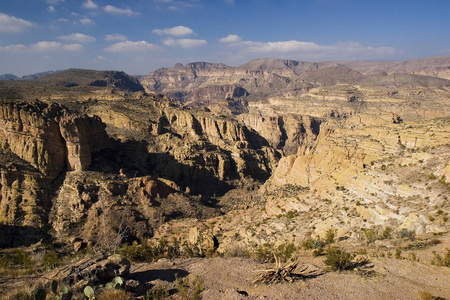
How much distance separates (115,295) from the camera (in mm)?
9711

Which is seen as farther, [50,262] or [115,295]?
[50,262]

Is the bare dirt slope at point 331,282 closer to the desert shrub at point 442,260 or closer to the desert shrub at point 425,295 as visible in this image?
the desert shrub at point 425,295

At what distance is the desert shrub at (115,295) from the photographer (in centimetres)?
955

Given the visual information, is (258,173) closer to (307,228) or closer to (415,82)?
(307,228)

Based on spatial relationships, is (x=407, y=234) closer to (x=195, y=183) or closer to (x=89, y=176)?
(x=89, y=176)

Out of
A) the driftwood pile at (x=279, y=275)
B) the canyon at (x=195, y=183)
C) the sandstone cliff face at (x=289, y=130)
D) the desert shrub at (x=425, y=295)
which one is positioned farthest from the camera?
the sandstone cliff face at (x=289, y=130)

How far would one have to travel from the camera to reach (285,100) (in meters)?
181

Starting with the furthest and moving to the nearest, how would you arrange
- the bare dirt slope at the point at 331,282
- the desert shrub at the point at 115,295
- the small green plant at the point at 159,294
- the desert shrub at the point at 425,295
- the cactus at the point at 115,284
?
the bare dirt slope at the point at 331,282 < the cactus at the point at 115,284 < the small green plant at the point at 159,294 < the desert shrub at the point at 425,295 < the desert shrub at the point at 115,295

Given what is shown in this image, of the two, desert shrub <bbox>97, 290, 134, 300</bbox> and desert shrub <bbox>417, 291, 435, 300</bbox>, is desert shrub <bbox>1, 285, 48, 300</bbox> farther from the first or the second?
desert shrub <bbox>417, 291, 435, 300</bbox>

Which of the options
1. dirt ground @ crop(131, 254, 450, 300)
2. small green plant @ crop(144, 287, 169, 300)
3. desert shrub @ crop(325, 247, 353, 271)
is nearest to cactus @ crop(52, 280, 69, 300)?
small green plant @ crop(144, 287, 169, 300)

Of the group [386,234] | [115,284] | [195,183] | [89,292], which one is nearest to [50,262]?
[115,284]

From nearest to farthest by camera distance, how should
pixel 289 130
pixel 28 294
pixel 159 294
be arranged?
pixel 28 294
pixel 159 294
pixel 289 130

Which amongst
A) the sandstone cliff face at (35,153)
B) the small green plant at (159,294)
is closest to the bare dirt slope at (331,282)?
the small green plant at (159,294)

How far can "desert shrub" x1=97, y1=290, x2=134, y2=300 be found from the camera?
9547 mm
